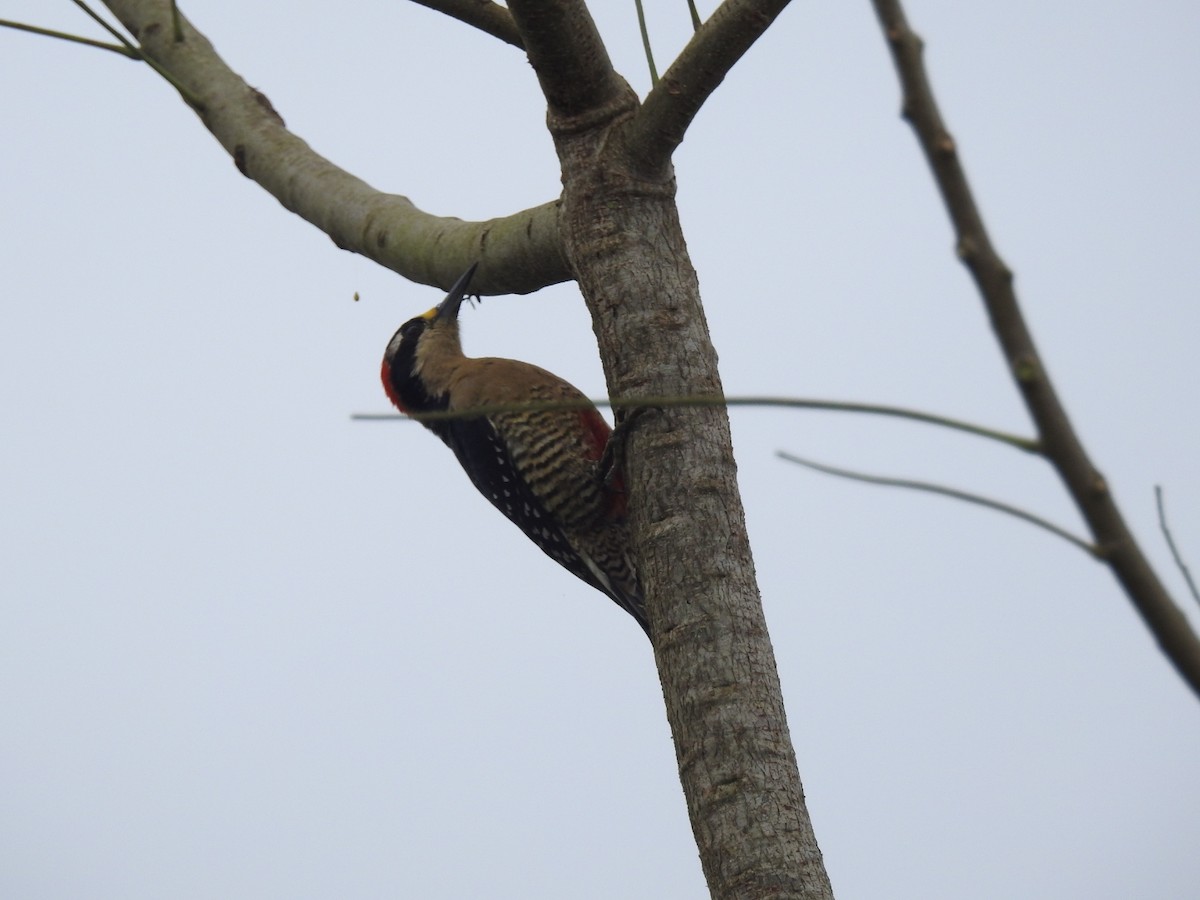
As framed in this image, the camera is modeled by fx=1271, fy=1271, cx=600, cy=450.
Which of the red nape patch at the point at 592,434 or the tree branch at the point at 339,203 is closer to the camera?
the tree branch at the point at 339,203

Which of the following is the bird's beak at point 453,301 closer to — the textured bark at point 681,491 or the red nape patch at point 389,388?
the red nape patch at point 389,388

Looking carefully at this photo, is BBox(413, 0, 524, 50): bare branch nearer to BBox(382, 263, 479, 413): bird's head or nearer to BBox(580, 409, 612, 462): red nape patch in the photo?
BBox(580, 409, 612, 462): red nape patch

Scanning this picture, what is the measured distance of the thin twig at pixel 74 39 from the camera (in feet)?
10.4

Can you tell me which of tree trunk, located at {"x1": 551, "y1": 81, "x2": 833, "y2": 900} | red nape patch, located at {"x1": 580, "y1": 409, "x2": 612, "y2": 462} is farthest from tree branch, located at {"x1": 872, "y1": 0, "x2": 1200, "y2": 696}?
red nape patch, located at {"x1": 580, "y1": 409, "x2": 612, "y2": 462}

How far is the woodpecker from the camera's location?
4.61 metres

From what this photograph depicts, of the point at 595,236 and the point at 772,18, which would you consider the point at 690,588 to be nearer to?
the point at 595,236

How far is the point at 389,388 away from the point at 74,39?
2412mm

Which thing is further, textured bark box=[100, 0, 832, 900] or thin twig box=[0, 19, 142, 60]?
thin twig box=[0, 19, 142, 60]

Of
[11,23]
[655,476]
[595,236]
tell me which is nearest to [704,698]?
[655,476]

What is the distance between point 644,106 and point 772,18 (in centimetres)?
36

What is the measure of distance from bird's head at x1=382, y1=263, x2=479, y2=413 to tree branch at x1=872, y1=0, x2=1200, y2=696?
173 inches

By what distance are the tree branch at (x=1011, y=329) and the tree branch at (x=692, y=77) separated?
189cm

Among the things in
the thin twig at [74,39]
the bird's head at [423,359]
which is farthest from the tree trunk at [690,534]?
the bird's head at [423,359]

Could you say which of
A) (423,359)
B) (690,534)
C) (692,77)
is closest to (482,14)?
(692,77)
